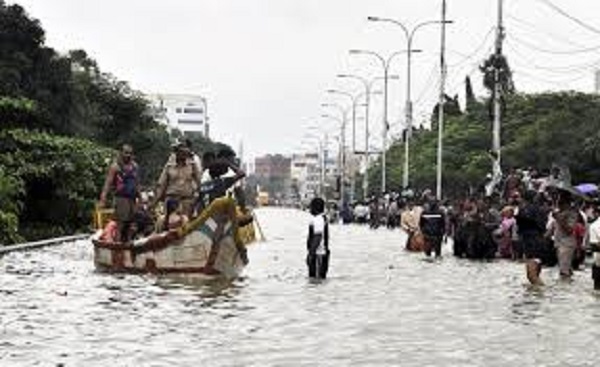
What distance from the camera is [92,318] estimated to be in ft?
46.4

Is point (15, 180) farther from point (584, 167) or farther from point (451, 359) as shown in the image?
point (584, 167)

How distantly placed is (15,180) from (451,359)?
68.5 feet

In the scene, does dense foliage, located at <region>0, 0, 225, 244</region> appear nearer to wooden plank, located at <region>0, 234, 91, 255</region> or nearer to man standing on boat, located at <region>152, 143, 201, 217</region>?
wooden plank, located at <region>0, 234, 91, 255</region>

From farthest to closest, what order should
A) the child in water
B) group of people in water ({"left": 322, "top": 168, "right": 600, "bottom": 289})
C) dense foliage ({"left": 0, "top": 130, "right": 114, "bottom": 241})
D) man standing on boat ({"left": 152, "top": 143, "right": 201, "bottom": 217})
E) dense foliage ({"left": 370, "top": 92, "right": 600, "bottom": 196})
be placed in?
dense foliage ({"left": 370, "top": 92, "right": 600, "bottom": 196}) → dense foliage ({"left": 0, "top": 130, "right": 114, "bottom": 241}) → group of people in water ({"left": 322, "top": 168, "right": 600, "bottom": 289}) → man standing on boat ({"left": 152, "top": 143, "right": 201, "bottom": 217}) → the child in water

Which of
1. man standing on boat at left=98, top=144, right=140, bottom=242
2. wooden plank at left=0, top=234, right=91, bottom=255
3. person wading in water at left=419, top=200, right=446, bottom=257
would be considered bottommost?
wooden plank at left=0, top=234, right=91, bottom=255

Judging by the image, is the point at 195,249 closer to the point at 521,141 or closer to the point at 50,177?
the point at 50,177

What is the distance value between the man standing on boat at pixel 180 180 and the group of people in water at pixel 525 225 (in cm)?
561

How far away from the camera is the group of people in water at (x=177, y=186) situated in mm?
22047

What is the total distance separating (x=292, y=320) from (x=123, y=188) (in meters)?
8.84

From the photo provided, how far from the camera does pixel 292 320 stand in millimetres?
14438

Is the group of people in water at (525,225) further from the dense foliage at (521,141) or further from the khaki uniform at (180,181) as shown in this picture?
the dense foliage at (521,141)

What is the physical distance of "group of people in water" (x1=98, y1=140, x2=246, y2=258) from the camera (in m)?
22.0

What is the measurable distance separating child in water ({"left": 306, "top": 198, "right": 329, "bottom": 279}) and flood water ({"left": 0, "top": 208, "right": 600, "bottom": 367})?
1.29 ft

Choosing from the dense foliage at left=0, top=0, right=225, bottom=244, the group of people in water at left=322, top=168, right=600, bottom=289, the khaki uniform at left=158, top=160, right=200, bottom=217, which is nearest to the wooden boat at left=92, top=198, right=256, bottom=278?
the khaki uniform at left=158, top=160, right=200, bottom=217
